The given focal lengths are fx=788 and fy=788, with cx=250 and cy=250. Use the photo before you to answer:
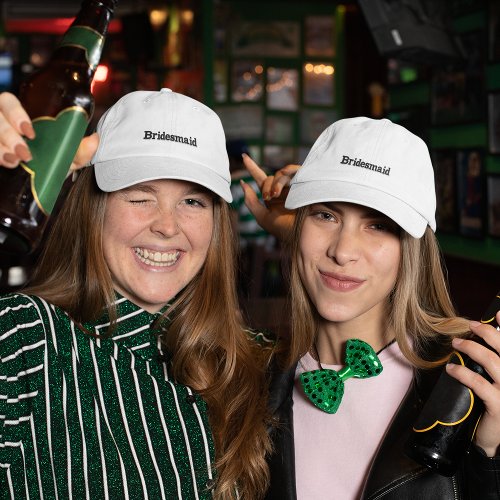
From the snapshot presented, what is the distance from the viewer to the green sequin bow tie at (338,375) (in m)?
1.64

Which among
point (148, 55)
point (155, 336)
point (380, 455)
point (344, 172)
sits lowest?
point (380, 455)

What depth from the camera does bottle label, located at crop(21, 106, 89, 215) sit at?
1.13 m

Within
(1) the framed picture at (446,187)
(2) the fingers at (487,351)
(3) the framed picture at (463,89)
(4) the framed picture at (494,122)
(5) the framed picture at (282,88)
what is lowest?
(2) the fingers at (487,351)

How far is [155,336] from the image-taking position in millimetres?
1713

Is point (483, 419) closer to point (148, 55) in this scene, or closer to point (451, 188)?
point (451, 188)

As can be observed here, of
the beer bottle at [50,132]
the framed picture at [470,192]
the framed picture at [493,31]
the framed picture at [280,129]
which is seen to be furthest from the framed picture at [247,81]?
the beer bottle at [50,132]

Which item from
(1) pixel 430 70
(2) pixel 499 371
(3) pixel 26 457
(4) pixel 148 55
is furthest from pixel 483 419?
(4) pixel 148 55

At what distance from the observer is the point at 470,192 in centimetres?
490

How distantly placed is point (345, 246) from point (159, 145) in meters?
0.44

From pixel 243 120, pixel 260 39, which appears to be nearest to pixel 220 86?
pixel 243 120

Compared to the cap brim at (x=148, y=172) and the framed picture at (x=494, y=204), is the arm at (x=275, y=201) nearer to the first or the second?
the cap brim at (x=148, y=172)

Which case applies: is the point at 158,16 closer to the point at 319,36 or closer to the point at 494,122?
the point at 319,36

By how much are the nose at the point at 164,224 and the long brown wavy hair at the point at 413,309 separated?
0.99ft

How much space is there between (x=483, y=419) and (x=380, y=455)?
27 cm
